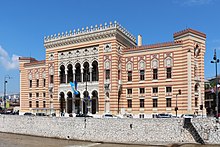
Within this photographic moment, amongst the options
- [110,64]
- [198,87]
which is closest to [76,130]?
[110,64]

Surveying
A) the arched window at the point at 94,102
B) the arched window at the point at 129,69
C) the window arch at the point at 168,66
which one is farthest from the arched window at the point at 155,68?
the arched window at the point at 94,102

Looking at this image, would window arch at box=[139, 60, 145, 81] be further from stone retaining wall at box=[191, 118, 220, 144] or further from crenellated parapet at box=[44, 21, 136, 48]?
stone retaining wall at box=[191, 118, 220, 144]

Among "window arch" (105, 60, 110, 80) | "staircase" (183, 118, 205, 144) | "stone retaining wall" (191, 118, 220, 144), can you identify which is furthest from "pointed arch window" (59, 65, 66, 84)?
"stone retaining wall" (191, 118, 220, 144)

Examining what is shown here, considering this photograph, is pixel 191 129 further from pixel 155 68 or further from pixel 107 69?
pixel 107 69

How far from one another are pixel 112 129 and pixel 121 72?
59.0 ft

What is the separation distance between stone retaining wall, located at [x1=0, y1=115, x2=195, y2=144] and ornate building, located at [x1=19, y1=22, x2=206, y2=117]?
8.44 metres

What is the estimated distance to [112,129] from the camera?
41.6 meters

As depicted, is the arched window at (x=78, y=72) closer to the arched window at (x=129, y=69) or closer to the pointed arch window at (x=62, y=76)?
the pointed arch window at (x=62, y=76)

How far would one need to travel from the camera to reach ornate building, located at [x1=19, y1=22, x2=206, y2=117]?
5100cm

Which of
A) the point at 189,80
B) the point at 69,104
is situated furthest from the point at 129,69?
the point at 69,104

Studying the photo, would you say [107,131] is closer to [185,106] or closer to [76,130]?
[76,130]

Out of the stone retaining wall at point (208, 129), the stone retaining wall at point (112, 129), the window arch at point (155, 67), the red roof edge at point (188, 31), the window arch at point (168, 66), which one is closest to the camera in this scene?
the stone retaining wall at point (208, 129)

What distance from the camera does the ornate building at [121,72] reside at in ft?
167

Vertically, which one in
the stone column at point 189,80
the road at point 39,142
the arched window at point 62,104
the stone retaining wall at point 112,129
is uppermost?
the stone column at point 189,80
